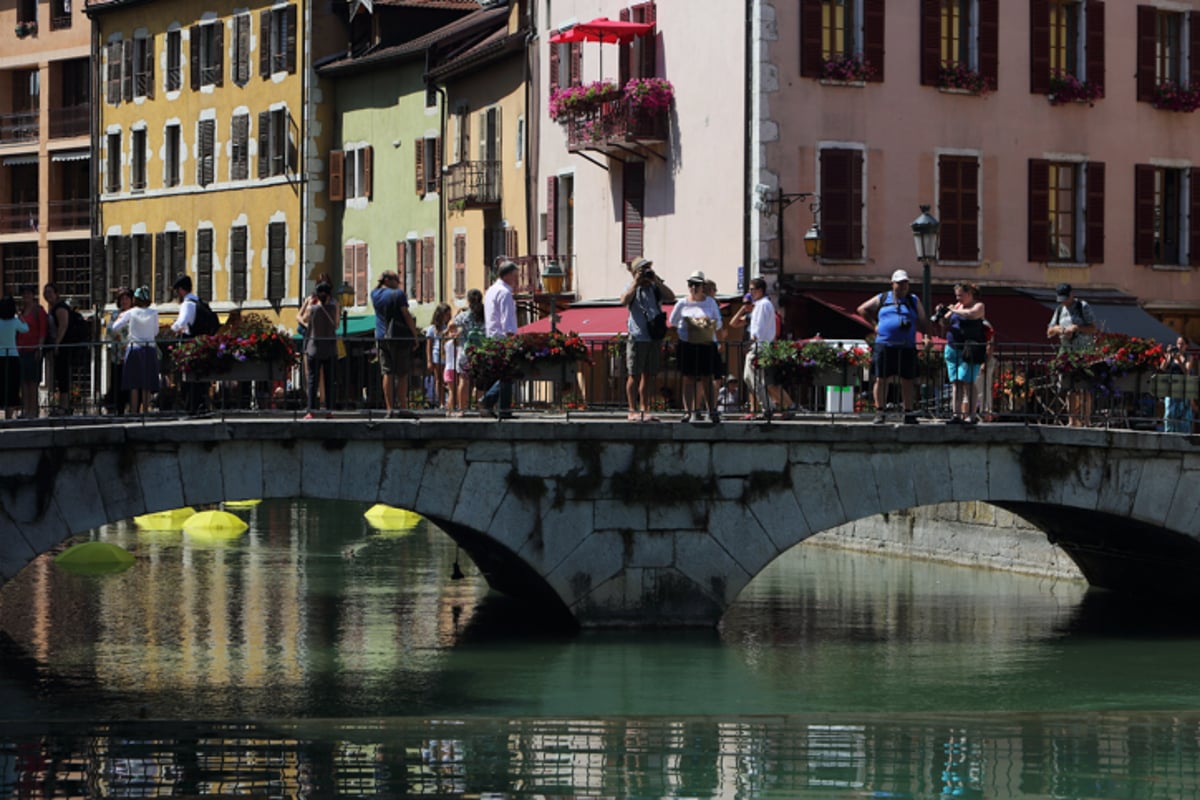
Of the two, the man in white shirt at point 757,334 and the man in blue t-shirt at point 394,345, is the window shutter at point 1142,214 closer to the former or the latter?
the man in white shirt at point 757,334

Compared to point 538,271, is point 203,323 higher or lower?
lower

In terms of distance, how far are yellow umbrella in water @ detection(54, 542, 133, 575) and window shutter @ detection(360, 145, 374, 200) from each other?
80.0 feet

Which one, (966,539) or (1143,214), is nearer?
(966,539)

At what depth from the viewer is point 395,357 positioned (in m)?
21.8

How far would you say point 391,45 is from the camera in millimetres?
52938

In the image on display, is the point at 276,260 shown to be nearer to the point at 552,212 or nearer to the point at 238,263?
the point at 238,263

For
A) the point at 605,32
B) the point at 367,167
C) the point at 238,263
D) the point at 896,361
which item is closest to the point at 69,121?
the point at 238,263

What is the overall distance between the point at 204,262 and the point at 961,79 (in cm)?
2685

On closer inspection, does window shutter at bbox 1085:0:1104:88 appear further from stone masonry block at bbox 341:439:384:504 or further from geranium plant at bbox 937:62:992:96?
stone masonry block at bbox 341:439:384:504

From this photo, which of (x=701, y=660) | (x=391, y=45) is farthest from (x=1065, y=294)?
(x=391, y=45)

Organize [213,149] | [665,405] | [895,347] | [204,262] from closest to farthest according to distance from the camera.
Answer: [895,347]
[665,405]
[213,149]
[204,262]

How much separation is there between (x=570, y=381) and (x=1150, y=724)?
22.2ft

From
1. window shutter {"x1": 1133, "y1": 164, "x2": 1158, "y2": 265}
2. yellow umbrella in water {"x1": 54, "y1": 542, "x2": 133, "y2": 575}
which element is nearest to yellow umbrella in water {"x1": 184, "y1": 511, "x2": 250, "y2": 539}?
yellow umbrella in water {"x1": 54, "y1": 542, "x2": 133, "y2": 575}

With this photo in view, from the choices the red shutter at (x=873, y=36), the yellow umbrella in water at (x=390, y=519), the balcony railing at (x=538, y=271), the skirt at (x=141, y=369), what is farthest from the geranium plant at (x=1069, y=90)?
the skirt at (x=141, y=369)
